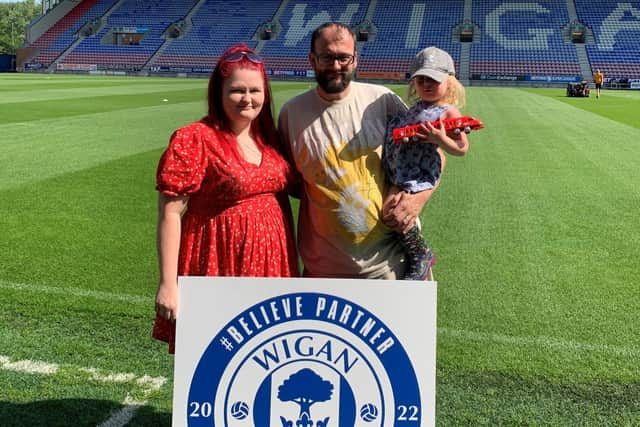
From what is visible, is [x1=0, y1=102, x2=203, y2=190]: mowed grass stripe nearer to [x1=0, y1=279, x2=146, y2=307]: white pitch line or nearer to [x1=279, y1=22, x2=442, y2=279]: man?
[x1=0, y1=279, x2=146, y2=307]: white pitch line

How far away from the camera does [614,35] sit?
43.9m

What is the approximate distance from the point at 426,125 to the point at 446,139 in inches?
3.3

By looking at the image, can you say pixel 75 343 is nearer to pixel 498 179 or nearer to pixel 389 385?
pixel 389 385

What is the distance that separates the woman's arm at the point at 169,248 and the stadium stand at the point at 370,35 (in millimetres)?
40994

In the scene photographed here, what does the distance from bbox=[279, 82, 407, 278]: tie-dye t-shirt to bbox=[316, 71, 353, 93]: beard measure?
0.24 feet

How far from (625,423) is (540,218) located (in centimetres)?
394

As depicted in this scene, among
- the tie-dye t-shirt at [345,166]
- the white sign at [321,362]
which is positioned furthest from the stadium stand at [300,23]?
the white sign at [321,362]

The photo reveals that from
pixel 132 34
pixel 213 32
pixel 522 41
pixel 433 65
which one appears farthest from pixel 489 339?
pixel 132 34

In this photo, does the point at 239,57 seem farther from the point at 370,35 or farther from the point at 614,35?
the point at 614,35

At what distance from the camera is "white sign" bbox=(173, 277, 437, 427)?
1.89 metres

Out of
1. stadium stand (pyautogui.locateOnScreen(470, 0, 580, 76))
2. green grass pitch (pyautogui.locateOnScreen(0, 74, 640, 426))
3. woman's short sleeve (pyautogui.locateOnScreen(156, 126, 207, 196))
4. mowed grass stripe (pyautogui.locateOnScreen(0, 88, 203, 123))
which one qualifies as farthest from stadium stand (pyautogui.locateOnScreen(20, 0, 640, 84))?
woman's short sleeve (pyautogui.locateOnScreen(156, 126, 207, 196))

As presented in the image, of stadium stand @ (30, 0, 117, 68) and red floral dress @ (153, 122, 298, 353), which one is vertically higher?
stadium stand @ (30, 0, 117, 68)

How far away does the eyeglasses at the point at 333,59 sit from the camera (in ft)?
7.13

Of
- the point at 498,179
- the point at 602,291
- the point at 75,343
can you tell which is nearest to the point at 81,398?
the point at 75,343
